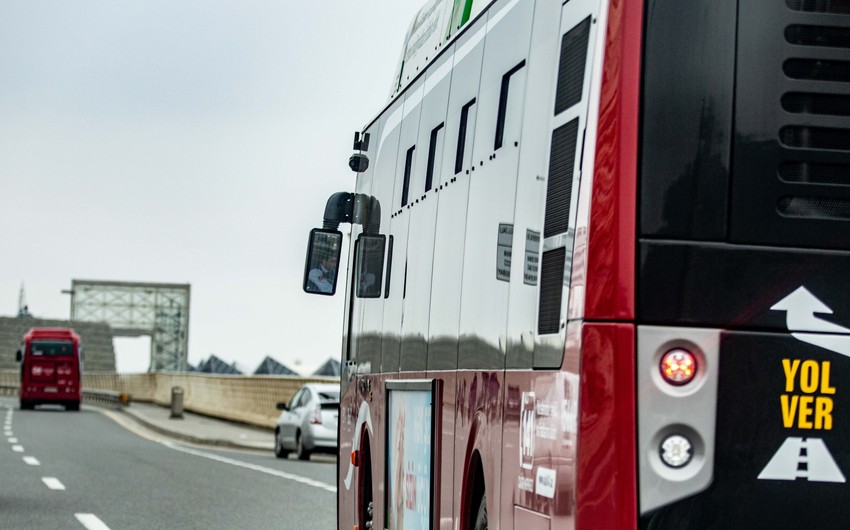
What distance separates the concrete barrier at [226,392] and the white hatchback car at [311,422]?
3450 mm

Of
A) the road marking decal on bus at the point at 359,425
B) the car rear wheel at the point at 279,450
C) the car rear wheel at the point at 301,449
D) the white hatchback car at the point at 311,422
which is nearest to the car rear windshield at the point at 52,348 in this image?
the car rear wheel at the point at 279,450

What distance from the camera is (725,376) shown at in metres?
4.86

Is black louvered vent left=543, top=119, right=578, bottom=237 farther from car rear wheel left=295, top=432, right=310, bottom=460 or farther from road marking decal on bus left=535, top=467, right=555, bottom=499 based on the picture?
car rear wheel left=295, top=432, right=310, bottom=460

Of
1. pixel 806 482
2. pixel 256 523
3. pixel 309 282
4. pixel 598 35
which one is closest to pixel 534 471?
pixel 806 482

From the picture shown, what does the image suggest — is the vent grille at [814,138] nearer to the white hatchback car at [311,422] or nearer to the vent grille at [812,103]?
the vent grille at [812,103]

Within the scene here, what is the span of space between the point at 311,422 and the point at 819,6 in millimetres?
23701

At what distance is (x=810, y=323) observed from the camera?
4.93 metres

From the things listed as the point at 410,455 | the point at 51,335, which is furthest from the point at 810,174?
the point at 51,335

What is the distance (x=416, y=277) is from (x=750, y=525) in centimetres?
339

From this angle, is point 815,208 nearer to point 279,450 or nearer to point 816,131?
point 816,131

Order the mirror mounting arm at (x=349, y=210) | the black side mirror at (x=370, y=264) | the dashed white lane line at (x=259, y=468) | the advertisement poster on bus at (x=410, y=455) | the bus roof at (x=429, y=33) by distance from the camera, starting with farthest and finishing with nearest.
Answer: the dashed white lane line at (x=259, y=468) < the mirror mounting arm at (x=349, y=210) < the black side mirror at (x=370, y=264) < the bus roof at (x=429, y=33) < the advertisement poster on bus at (x=410, y=455)

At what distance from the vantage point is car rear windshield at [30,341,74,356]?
6272 centimetres

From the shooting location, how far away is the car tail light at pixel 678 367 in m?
4.84

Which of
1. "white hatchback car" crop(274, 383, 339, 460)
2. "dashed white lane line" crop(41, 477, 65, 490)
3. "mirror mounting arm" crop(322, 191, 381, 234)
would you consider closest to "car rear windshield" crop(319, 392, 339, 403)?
"white hatchback car" crop(274, 383, 339, 460)
